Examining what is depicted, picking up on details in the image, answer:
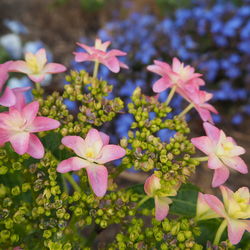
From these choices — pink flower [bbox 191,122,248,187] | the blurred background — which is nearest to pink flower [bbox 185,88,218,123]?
pink flower [bbox 191,122,248,187]

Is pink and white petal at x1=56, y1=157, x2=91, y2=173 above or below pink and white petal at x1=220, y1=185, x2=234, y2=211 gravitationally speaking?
above

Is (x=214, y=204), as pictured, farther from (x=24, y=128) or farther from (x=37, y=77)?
(x=37, y=77)

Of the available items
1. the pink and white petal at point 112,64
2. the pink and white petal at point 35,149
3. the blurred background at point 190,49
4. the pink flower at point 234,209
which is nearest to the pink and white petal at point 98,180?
the pink and white petal at point 35,149

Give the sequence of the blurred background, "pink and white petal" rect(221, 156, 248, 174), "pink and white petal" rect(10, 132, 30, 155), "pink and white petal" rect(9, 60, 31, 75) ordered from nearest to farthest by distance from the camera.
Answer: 1. "pink and white petal" rect(10, 132, 30, 155)
2. "pink and white petal" rect(221, 156, 248, 174)
3. "pink and white petal" rect(9, 60, 31, 75)
4. the blurred background

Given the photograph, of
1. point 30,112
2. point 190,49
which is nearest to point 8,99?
point 30,112

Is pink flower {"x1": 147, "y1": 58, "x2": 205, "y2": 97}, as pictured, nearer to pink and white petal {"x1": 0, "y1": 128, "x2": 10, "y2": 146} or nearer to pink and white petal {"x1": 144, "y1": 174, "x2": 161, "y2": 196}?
pink and white petal {"x1": 144, "y1": 174, "x2": 161, "y2": 196}

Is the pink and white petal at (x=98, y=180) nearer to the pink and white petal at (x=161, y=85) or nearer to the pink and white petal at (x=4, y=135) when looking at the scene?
the pink and white petal at (x=4, y=135)
